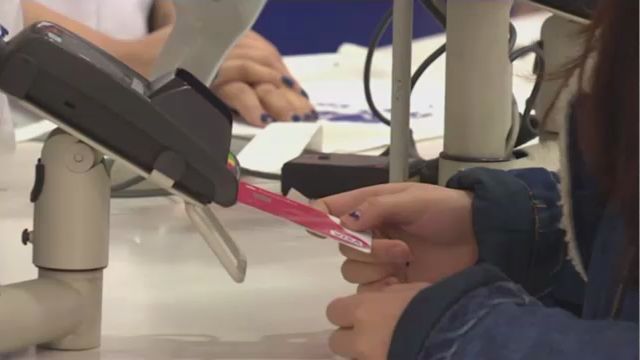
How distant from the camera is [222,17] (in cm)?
88

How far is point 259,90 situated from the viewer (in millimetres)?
1500

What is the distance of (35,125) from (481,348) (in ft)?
2.98

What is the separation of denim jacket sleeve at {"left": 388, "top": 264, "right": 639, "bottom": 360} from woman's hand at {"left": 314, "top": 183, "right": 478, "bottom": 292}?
11 centimetres

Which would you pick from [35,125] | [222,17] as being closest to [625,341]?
[222,17]

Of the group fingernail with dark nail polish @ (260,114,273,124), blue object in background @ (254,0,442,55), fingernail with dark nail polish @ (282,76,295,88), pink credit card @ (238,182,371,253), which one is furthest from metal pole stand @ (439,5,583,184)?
blue object in background @ (254,0,442,55)

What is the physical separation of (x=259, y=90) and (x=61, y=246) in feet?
3.14

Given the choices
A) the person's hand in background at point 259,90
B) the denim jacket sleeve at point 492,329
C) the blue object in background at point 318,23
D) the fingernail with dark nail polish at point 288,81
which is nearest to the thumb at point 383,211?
the denim jacket sleeve at point 492,329

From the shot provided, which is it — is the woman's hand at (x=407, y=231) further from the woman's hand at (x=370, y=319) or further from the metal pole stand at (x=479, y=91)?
the metal pole stand at (x=479, y=91)

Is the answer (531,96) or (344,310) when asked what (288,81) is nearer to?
(531,96)

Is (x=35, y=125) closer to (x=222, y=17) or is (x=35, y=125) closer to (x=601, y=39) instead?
(x=222, y=17)

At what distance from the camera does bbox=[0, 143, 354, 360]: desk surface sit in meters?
0.60

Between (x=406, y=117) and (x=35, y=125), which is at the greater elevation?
(x=406, y=117)

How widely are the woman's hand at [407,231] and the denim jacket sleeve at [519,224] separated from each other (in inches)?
0.5

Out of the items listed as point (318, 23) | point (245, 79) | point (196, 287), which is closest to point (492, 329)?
point (196, 287)
